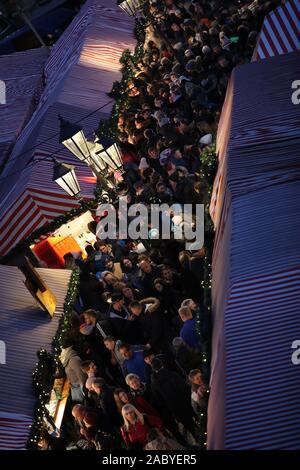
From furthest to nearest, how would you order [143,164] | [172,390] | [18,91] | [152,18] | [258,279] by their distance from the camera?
1. [152,18]
2. [18,91]
3. [143,164]
4. [172,390]
5. [258,279]

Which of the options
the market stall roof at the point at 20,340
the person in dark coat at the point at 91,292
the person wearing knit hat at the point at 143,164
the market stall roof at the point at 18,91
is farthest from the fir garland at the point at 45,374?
the market stall roof at the point at 18,91

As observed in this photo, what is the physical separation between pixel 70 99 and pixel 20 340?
252 inches

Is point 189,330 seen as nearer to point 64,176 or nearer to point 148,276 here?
point 148,276

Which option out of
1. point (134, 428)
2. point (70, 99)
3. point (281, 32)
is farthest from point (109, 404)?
point (70, 99)

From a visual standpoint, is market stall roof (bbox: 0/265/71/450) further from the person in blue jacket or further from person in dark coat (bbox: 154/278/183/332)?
the person in blue jacket

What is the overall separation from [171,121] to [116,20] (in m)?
6.12

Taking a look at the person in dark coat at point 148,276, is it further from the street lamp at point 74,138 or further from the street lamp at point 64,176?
the street lamp at point 74,138

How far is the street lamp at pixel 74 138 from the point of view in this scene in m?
8.88

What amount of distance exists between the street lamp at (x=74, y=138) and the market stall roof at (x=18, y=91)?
18.1 ft

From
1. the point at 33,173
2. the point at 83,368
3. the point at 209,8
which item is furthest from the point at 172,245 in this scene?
the point at 209,8

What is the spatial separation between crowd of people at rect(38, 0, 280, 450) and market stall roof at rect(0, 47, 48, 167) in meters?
2.91

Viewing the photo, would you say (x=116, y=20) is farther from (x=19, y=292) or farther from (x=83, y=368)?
(x=83, y=368)

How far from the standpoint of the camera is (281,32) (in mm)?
10797

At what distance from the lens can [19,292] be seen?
948 cm
